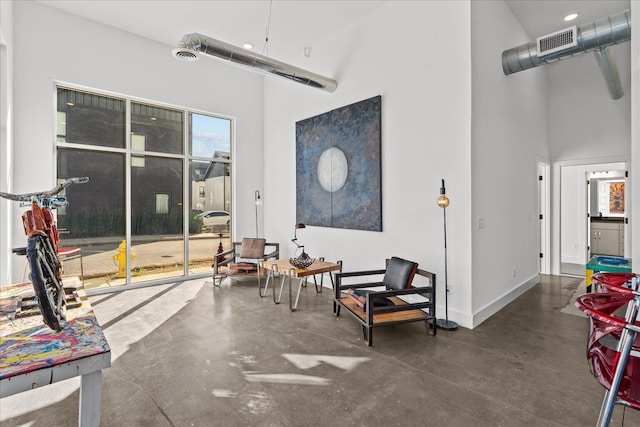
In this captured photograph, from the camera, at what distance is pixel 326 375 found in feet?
8.41

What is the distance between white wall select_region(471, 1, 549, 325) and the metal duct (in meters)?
2.21

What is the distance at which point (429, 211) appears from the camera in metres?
3.90

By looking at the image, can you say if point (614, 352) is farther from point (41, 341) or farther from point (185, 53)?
point (185, 53)

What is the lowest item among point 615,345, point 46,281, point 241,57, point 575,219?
point 615,345

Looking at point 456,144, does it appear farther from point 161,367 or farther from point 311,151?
point 161,367

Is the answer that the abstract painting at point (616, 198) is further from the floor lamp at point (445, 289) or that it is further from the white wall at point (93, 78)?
the white wall at point (93, 78)

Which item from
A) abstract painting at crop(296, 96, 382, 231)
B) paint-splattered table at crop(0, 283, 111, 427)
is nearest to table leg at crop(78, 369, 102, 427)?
paint-splattered table at crop(0, 283, 111, 427)

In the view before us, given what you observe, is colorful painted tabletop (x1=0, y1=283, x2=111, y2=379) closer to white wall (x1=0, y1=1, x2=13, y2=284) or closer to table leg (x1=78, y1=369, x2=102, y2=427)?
table leg (x1=78, y1=369, x2=102, y2=427)

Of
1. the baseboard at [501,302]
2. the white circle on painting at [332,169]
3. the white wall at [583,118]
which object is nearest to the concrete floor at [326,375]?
the baseboard at [501,302]

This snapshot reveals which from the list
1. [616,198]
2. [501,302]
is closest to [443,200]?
[501,302]

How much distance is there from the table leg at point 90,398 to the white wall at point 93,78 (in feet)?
12.5

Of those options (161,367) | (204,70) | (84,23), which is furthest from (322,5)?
(161,367)

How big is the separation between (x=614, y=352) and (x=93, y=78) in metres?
6.34

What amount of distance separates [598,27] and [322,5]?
3.19 metres
